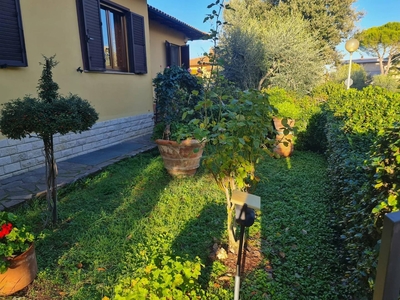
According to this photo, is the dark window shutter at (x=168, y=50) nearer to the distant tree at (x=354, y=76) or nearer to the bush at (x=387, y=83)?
the distant tree at (x=354, y=76)

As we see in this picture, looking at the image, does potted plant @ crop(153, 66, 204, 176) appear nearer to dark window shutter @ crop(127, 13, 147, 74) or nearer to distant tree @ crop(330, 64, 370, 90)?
dark window shutter @ crop(127, 13, 147, 74)

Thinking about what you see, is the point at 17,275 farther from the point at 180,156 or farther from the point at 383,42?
the point at 383,42

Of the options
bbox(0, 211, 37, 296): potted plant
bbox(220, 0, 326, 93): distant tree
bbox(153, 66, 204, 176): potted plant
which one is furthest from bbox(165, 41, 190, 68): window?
bbox(0, 211, 37, 296): potted plant

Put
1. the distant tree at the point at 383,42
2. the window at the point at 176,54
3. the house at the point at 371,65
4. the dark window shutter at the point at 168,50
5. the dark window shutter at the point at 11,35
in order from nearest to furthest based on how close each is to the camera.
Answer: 1. the dark window shutter at the point at 11,35
2. the dark window shutter at the point at 168,50
3. the window at the point at 176,54
4. the distant tree at the point at 383,42
5. the house at the point at 371,65

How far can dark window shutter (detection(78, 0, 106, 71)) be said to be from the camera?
5094 mm

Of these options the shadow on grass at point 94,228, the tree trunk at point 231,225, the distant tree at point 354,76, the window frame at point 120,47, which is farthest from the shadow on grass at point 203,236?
the distant tree at point 354,76

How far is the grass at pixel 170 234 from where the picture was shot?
1.99m

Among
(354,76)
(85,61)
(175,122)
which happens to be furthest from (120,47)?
(354,76)

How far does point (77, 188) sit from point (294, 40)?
9.34 meters

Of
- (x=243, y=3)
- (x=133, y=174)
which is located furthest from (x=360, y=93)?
(x=243, y=3)

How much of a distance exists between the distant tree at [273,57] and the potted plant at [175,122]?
6.17 meters

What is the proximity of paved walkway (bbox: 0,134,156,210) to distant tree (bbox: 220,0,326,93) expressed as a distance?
6.02 m

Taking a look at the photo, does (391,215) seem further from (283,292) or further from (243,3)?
(243,3)

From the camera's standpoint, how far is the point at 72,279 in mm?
2035
